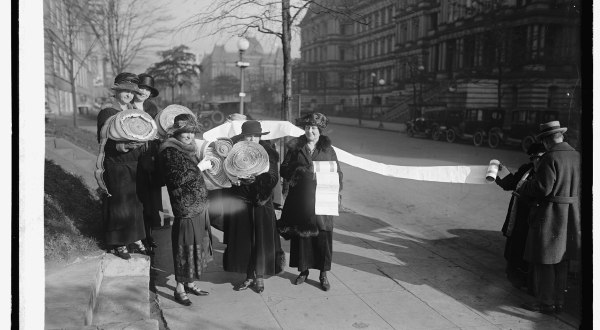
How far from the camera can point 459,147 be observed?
21891 mm

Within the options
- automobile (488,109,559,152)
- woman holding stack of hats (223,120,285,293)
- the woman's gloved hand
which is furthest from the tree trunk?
automobile (488,109,559,152)

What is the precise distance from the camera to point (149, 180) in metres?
4.75

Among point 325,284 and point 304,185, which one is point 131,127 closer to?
point 304,185

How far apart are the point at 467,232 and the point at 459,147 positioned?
15447 millimetres

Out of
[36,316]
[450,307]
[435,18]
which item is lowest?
[450,307]

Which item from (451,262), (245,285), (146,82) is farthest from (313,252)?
(146,82)

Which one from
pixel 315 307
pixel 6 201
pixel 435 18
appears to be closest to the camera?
pixel 6 201

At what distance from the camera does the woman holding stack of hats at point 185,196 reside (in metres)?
4.14

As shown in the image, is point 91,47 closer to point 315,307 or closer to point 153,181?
point 153,181

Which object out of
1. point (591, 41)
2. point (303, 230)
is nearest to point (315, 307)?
point (303, 230)

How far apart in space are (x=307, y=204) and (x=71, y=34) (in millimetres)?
15309

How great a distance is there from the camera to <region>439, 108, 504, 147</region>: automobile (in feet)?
71.6

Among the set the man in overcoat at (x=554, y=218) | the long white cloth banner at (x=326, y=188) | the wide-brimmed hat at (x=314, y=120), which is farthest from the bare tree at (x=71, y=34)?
the man in overcoat at (x=554, y=218)

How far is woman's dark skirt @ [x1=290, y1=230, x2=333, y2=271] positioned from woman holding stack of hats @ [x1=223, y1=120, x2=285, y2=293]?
284 millimetres
